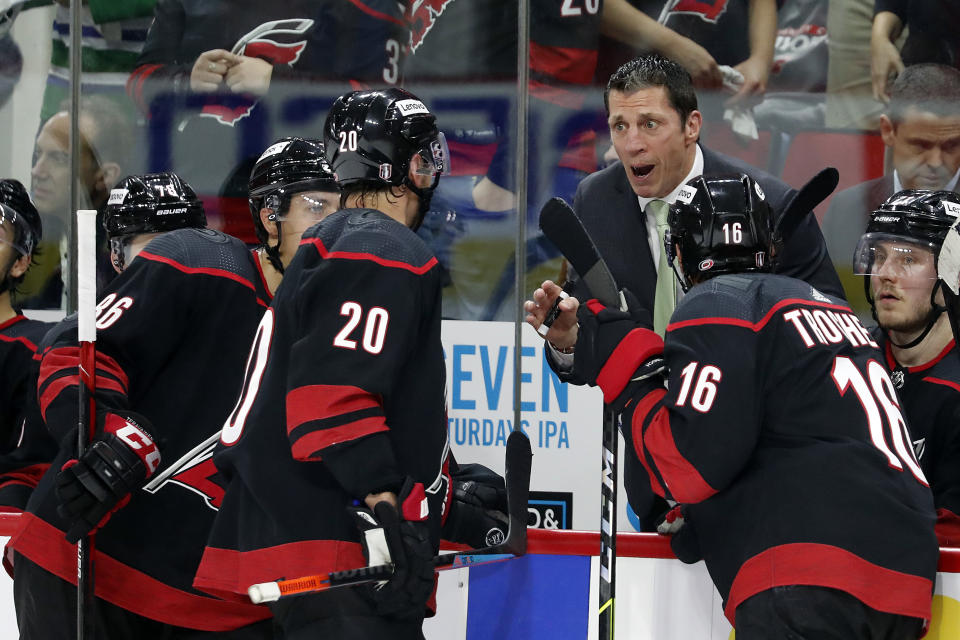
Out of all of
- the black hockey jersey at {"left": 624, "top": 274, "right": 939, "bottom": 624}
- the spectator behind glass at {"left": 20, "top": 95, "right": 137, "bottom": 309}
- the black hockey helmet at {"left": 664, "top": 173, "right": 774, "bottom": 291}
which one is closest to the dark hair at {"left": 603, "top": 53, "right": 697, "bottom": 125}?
the black hockey helmet at {"left": 664, "top": 173, "right": 774, "bottom": 291}

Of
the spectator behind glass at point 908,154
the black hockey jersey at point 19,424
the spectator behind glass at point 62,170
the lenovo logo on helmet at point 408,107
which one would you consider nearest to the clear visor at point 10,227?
the black hockey jersey at point 19,424

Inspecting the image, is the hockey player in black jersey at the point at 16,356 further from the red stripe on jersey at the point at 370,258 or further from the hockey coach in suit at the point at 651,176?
the hockey coach in suit at the point at 651,176

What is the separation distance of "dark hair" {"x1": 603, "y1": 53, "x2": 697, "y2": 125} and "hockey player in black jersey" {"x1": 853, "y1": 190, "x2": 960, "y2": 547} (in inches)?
19.7

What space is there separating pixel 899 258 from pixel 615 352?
1.00 metres

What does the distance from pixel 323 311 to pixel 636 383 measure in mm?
525

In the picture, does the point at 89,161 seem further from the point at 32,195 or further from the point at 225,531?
the point at 225,531

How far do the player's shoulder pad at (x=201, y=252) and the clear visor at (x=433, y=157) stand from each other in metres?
0.48

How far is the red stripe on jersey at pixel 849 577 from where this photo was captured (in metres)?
1.64

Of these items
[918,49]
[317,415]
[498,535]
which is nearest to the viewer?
[317,415]

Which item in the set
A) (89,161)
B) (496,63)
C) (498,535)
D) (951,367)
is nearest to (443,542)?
(498,535)

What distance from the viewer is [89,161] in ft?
11.3

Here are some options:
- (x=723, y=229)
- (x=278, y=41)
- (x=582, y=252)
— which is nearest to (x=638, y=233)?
(x=582, y=252)

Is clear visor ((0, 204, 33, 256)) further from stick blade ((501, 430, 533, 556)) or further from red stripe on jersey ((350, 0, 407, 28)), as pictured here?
stick blade ((501, 430, 533, 556))

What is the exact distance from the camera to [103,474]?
6.62ft
